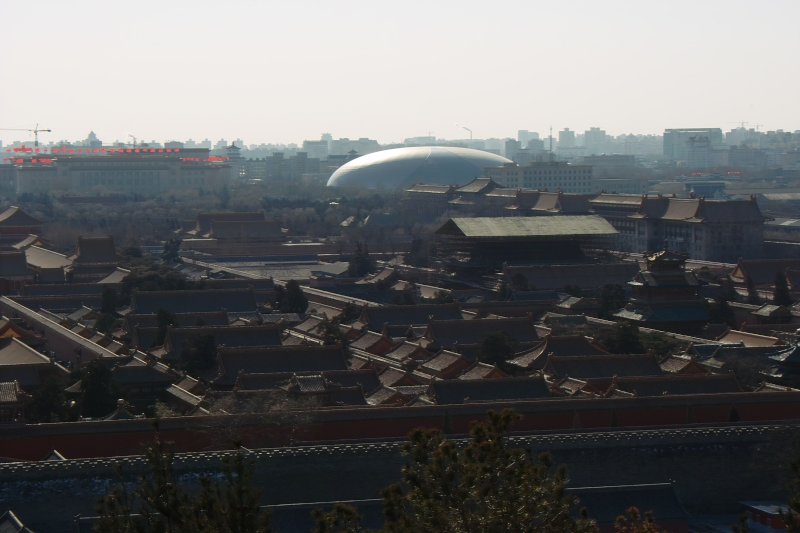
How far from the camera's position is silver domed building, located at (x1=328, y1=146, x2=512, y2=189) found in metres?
115

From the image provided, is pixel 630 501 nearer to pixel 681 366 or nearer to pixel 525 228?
pixel 681 366

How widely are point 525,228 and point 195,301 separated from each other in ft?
41.1

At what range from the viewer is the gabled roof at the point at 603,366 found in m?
Answer: 31.4

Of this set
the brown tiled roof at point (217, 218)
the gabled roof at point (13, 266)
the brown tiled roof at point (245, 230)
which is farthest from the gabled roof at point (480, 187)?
the gabled roof at point (13, 266)

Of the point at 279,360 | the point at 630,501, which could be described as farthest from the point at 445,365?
the point at 630,501

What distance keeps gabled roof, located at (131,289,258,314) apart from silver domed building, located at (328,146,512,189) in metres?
68.0

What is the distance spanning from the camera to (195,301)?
44719mm

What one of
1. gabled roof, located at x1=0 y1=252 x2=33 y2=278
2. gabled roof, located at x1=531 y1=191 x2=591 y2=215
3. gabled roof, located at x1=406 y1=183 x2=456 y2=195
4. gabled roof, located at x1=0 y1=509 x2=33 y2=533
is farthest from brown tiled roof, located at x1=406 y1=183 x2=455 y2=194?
gabled roof, located at x1=0 y1=509 x2=33 y2=533

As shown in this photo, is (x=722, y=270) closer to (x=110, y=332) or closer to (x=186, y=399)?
(x=110, y=332)

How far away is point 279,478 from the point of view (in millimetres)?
25047

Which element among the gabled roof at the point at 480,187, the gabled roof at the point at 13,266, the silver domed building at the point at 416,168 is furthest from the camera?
the silver domed building at the point at 416,168

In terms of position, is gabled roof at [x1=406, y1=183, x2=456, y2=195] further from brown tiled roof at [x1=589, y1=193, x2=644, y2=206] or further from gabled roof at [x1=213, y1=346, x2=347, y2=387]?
gabled roof at [x1=213, y1=346, x2=347, y2=387]

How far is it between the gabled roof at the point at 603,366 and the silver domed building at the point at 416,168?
81459mm

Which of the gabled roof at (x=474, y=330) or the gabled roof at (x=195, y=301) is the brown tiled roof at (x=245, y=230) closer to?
the gabled roof at (x=195, y=301)
